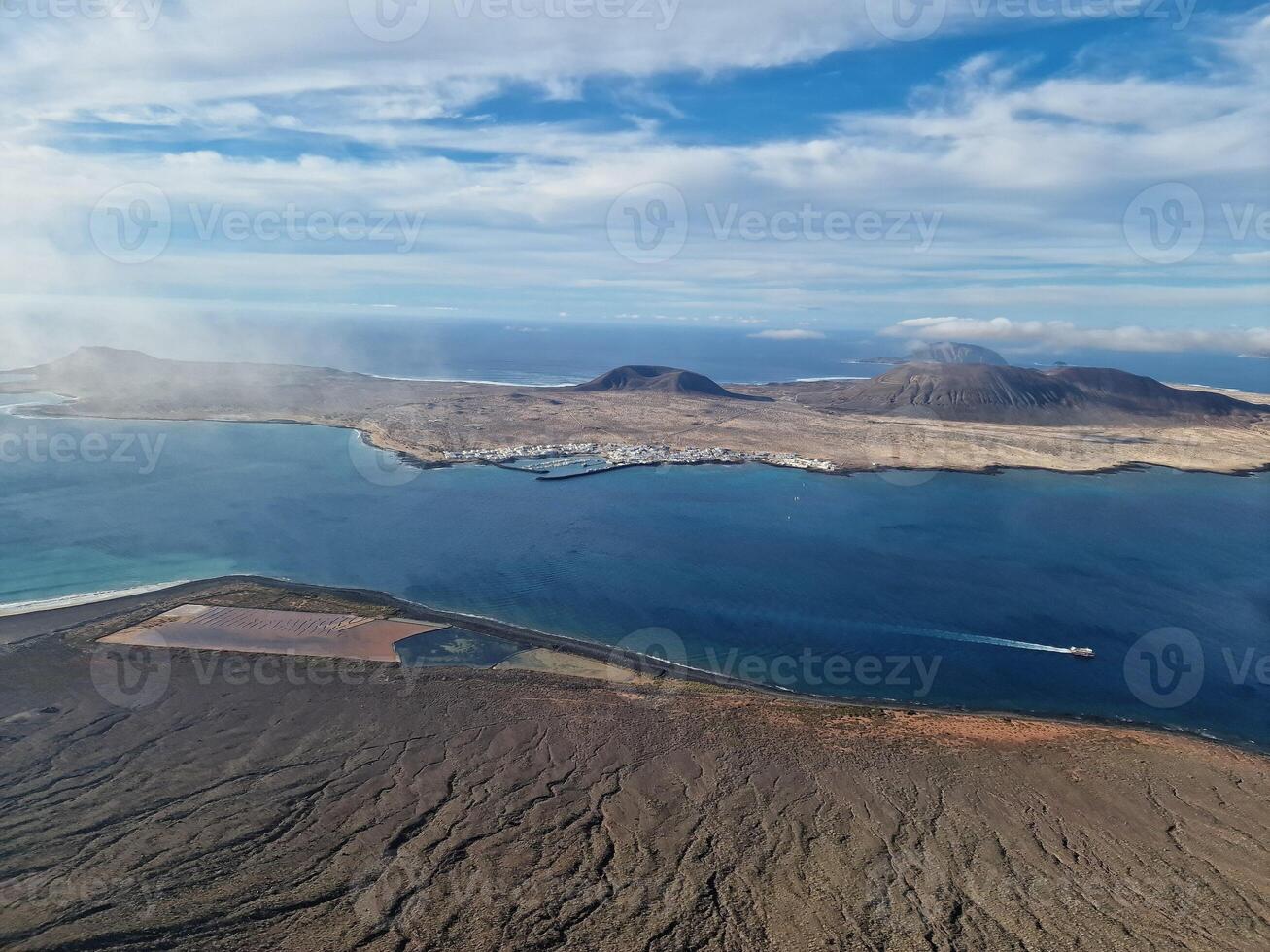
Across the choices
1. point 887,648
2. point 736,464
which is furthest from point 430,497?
point 887,648

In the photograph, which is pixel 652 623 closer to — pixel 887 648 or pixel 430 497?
pixel 887 648

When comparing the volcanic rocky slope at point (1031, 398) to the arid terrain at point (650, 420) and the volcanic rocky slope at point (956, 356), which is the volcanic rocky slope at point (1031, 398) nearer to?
the arid terrain at point (650, 420)

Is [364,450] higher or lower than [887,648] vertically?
higher

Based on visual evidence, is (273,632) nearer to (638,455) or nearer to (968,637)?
(968,637)

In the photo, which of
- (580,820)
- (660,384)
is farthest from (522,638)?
(660,384)

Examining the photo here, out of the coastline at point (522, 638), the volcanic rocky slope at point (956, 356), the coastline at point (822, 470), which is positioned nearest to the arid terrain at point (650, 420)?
the coastline at point (822, 470)

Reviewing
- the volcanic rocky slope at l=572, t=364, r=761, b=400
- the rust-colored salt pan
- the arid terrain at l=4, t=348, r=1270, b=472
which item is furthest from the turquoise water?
the volcanic rocky slope at l=572, t=364, r=761, b=400

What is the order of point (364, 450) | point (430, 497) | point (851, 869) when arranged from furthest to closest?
point (364, 450) < point (430, 497) < point (851, 869)
